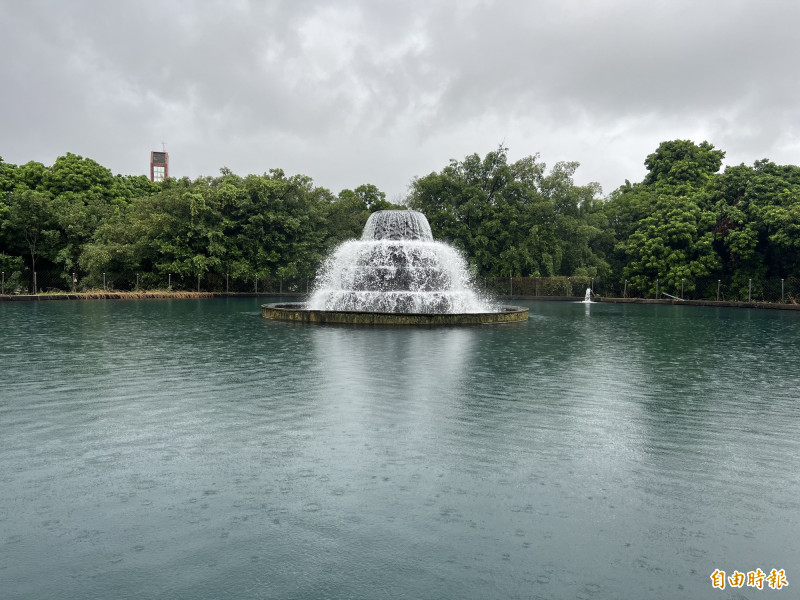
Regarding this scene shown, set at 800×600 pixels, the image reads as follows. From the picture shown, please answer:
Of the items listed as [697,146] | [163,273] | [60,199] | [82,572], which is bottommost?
[82,572]

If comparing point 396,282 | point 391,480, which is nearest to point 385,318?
point 396,282

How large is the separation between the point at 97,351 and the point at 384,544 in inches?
449

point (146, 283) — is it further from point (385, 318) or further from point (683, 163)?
point (683, 163)

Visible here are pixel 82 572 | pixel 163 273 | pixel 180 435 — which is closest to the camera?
pixel 82 572

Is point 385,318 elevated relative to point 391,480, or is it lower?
elevated

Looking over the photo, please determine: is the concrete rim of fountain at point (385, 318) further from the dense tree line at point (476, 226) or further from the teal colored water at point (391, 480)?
the dense tree line at point (476, 226)

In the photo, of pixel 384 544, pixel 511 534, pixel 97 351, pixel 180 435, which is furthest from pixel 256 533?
pixel 97 351

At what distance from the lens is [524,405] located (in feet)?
28.5

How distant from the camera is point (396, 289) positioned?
2752cm

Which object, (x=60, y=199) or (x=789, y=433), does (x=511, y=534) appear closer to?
(x=789, y=433)

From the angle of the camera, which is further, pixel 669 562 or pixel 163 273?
pixel 163 273

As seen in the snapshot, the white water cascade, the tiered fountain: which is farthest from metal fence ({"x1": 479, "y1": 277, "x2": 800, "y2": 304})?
the white water cascade

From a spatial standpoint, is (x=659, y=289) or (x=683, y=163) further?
(x=683, y=163)

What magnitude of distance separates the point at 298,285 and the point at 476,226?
14484 millimetres
